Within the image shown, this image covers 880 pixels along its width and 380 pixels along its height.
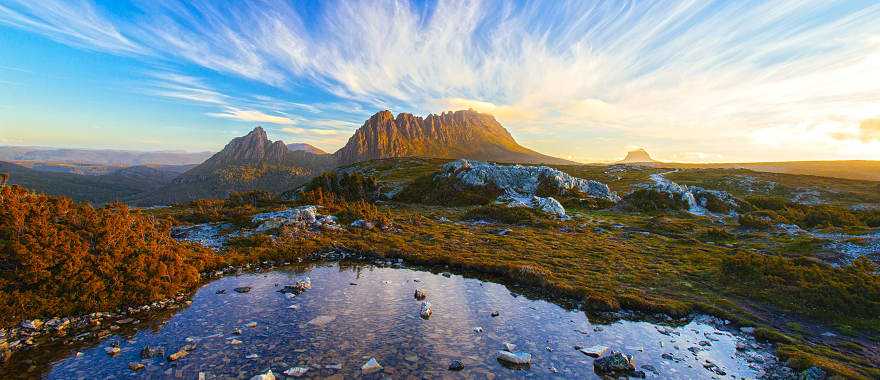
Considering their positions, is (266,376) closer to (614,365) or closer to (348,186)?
(614,365)

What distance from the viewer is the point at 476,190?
6738cm

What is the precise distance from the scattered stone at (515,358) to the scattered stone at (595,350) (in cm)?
245

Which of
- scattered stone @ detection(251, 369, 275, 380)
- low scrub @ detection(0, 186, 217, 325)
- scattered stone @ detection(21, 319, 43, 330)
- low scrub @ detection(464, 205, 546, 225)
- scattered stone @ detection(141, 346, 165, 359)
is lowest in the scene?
low scrub @ detection(464, 205, 546, 225)

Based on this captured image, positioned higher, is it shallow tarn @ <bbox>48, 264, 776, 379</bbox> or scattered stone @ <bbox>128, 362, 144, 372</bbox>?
scattered stone @ <bbox>128, 362, 144, 372</bbox>

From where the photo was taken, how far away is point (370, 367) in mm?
12680

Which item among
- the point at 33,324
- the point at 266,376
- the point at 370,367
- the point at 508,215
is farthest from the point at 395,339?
the point at 508,215

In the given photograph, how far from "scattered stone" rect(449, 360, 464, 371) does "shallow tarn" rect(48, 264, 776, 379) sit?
0.69 feet

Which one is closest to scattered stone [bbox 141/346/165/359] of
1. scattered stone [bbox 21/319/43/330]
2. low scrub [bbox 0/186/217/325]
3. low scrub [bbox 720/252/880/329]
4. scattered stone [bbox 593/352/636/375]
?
scattered stone [bbox 21/319/43/330]

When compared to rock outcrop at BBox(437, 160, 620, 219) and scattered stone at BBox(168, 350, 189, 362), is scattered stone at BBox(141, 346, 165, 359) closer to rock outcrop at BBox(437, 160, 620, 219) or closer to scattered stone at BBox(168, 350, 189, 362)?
scattered stone at BBox(168, 350, 189, 362)

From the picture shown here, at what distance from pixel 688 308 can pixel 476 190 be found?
48.9 meters

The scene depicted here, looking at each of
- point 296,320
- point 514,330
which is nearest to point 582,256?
point 514,330

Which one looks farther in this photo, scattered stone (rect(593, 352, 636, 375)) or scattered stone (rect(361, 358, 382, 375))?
scattered stone (rect(593, 352, 636, 375))

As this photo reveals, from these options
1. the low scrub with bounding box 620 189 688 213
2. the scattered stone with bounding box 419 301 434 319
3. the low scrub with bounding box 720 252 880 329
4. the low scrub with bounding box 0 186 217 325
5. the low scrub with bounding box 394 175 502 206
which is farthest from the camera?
the low scrub with bounding box 394 175 502 206

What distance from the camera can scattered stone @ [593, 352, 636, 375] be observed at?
1330cm
